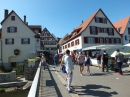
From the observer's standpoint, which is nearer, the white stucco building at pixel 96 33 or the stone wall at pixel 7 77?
the stone wall at pixel 7 77

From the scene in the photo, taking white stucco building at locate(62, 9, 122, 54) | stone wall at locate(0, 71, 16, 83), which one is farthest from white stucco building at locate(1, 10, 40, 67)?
stone wall at locate(0, 71, 16, 83)

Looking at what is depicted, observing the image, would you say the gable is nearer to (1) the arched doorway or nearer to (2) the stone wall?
(1) the arched doorway

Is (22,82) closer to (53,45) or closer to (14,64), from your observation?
(14,64)

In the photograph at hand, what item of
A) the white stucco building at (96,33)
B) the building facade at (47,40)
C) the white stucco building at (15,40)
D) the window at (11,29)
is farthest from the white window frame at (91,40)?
the building facade at (47,40)

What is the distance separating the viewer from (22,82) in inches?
713

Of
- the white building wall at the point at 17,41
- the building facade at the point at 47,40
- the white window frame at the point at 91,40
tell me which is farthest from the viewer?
the building facade at the point at 47,40

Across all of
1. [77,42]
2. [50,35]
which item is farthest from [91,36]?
[50,35]

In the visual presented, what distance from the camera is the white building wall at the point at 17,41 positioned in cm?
3503

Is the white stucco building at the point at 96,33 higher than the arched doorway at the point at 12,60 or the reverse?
higher

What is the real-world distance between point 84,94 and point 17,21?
31.8m

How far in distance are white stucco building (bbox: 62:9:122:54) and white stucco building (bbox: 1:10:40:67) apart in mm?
10520

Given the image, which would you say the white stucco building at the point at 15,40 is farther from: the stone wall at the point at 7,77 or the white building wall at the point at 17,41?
the stone wall at the point at 7,77

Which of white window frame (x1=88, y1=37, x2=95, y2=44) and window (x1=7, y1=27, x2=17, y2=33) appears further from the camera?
white window frame (x1=88, y1=37, x2=95, y2=44)

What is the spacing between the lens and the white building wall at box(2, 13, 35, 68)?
115ft
